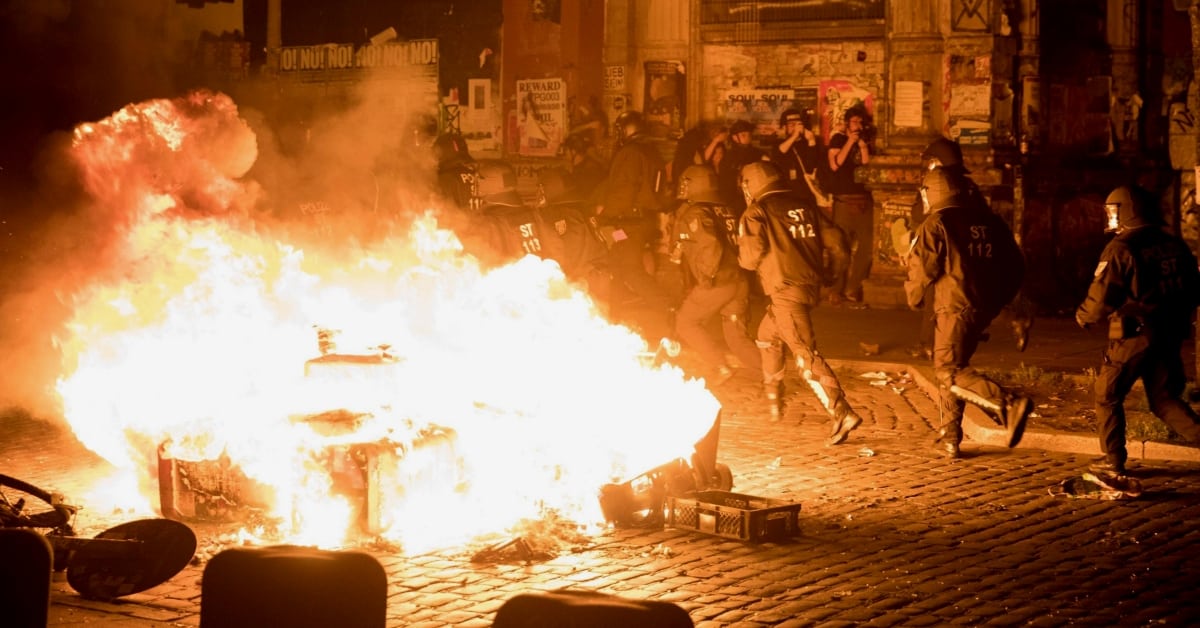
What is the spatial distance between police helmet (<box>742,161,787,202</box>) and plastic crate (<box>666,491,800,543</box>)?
13.2ft

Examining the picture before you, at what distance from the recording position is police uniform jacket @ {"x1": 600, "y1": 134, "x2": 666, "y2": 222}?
734 inches

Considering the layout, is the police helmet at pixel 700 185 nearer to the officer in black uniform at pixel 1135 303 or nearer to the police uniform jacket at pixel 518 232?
the police uniform jacket at pixel 518 232

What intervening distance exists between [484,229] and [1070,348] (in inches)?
271

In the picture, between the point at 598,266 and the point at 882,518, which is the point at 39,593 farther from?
the point at 598,266

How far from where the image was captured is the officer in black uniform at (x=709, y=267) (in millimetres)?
13102

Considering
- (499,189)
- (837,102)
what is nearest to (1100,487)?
(499,189)

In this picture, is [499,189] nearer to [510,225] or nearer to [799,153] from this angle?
[510,225]

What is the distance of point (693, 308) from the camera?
13.5 m

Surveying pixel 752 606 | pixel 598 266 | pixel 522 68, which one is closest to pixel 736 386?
pixel 598 266

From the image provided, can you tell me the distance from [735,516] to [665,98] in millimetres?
13537

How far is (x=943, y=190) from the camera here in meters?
10.7

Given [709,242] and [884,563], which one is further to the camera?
[709,242]

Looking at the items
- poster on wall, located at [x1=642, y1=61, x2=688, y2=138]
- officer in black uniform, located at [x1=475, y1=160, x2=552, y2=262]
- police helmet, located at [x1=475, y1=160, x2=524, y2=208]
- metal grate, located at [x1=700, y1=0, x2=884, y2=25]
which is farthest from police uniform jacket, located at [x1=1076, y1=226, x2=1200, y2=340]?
poster on wall, located at [x1=642, y1=61, x2=688, y2=138]

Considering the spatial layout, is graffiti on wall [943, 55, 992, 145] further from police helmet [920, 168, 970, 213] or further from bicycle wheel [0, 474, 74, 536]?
bicycle wheel [0, 474, 74, 536]
